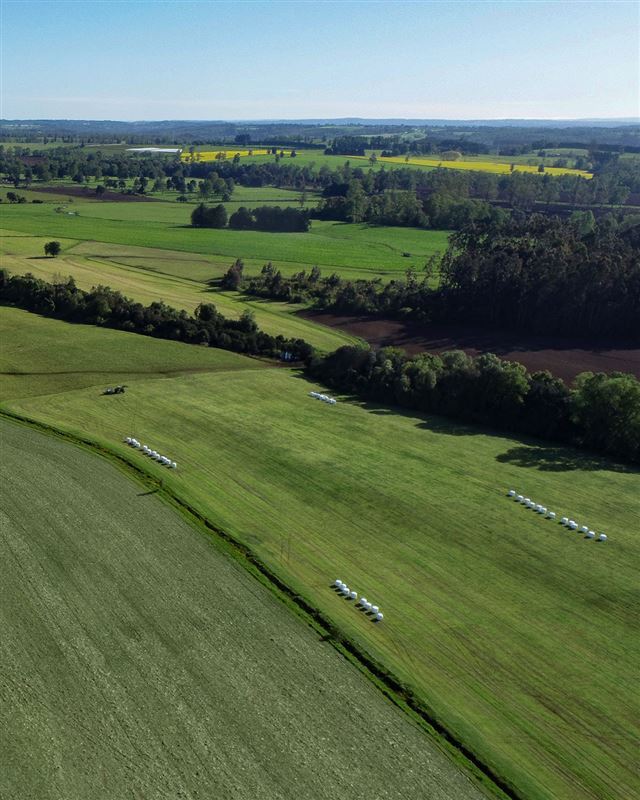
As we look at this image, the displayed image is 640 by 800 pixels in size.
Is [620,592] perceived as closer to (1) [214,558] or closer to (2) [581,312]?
(1) [214,558]

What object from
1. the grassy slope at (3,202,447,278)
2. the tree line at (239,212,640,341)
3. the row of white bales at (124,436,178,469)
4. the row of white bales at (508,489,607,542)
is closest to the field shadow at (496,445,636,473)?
the row of white bales at (508,489,607,542)

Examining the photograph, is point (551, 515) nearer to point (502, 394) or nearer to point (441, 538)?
point (441, 538)

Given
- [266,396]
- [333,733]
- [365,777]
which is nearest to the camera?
[365,777]

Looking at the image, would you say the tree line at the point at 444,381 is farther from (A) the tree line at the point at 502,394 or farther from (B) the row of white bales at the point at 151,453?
(B) the row of white bales at the point at 151,453

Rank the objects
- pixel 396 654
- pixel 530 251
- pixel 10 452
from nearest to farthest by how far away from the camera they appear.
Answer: pixel 396 654 < pixel 10 452 < pixel 530 251

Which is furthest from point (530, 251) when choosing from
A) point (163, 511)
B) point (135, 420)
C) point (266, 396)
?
point (163, 511)

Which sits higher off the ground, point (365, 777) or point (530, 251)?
point (530, 251)

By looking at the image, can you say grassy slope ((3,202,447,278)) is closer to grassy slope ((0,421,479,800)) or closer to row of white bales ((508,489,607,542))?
row of white bales ((508,489,607,542))
